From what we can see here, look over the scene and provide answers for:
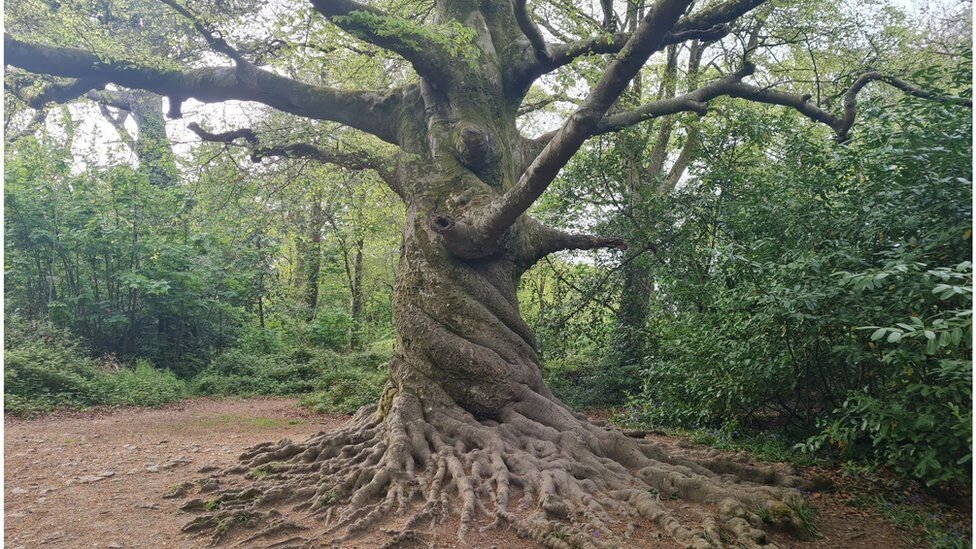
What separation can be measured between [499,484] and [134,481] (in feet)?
11.1

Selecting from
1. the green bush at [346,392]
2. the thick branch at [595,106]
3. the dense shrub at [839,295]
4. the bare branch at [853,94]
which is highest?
the bare branch at [853,94]

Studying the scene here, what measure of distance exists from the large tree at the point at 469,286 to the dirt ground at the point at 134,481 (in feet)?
0.87

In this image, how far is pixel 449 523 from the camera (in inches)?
151

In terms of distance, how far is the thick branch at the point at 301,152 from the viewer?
23.1ft

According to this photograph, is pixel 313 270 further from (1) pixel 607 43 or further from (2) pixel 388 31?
(1) pixel 607 43

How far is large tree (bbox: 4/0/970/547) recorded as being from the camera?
13.2ft

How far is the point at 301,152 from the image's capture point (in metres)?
7.13

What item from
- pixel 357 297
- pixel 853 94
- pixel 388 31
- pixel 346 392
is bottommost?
pixel 346 392

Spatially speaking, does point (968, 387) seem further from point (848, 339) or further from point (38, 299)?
point (38, 299)

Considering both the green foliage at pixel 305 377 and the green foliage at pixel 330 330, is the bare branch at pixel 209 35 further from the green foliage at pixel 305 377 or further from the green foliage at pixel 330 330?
the green foliage at pixel 330 330

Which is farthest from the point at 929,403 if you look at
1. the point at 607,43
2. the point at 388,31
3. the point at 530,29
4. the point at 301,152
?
the point at 301,152

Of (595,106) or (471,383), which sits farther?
(471,383)

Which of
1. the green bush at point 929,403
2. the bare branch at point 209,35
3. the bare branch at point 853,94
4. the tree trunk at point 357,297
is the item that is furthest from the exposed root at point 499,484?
the tree trunk at point 357,297

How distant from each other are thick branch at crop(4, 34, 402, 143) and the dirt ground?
4.14m
